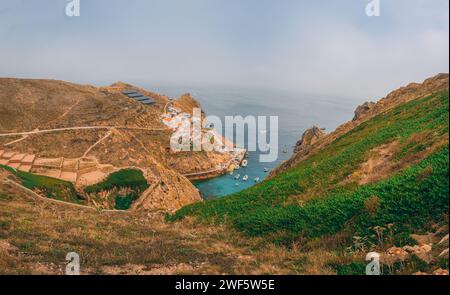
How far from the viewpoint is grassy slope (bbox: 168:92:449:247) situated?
11.9 metres

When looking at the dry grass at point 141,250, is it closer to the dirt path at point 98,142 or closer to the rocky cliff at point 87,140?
the rocky cliff at point 87,140

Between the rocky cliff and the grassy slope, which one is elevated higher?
the rocky cliff

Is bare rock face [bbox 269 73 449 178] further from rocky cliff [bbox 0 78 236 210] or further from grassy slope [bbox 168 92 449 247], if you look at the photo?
rocky cliff [bbox 0 78 236 210]

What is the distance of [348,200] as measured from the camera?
14.8m

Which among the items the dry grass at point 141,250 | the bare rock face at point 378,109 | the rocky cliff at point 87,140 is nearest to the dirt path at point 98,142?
the rocky cliff at point 87,140

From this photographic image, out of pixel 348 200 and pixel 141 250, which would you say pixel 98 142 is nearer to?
pixel 141 250

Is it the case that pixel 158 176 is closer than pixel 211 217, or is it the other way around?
pixel 211 217

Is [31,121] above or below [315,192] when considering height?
above

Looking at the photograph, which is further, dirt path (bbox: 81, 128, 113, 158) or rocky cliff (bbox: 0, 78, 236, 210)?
dirt path (bbox: 81, 128, 113, 158)

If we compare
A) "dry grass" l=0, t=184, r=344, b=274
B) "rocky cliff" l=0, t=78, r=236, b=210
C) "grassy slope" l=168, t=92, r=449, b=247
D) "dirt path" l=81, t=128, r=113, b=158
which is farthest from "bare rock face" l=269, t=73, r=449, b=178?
"dirt path" l=81, t=128, r=113, b=158

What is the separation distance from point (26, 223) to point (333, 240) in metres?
17.1
